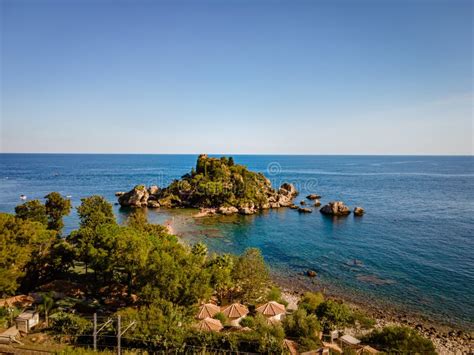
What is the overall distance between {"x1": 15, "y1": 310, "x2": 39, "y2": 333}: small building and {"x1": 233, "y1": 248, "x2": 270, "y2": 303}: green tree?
14451 millimetres

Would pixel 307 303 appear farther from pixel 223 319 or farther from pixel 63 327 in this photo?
pixel 63 327

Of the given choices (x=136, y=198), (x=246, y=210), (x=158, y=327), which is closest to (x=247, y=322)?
(x=158, y=327)

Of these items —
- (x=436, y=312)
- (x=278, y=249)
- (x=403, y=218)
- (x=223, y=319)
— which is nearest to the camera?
(x=223, y=319)

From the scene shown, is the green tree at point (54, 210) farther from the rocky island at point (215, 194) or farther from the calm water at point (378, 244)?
the rocky island at point (215, 194)

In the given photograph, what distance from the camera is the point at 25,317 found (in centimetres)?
1755

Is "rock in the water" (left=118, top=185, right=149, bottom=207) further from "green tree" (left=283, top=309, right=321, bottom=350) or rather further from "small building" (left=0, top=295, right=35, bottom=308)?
"green tree" (left=283, top=309, right=321, bottom=350)

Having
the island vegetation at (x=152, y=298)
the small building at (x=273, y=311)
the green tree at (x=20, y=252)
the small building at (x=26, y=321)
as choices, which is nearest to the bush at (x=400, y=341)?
the island vegetation at (x=152, y=298)

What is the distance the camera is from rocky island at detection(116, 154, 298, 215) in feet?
224

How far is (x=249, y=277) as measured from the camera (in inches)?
1025

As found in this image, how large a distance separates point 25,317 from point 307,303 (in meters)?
18.7

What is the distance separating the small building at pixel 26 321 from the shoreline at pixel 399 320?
65.2 feet

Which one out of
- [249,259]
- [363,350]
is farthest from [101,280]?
[363,350]

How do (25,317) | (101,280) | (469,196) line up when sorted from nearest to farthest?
(25,317) < (101,280) < (469,196)

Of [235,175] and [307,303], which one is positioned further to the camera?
[235,175]
